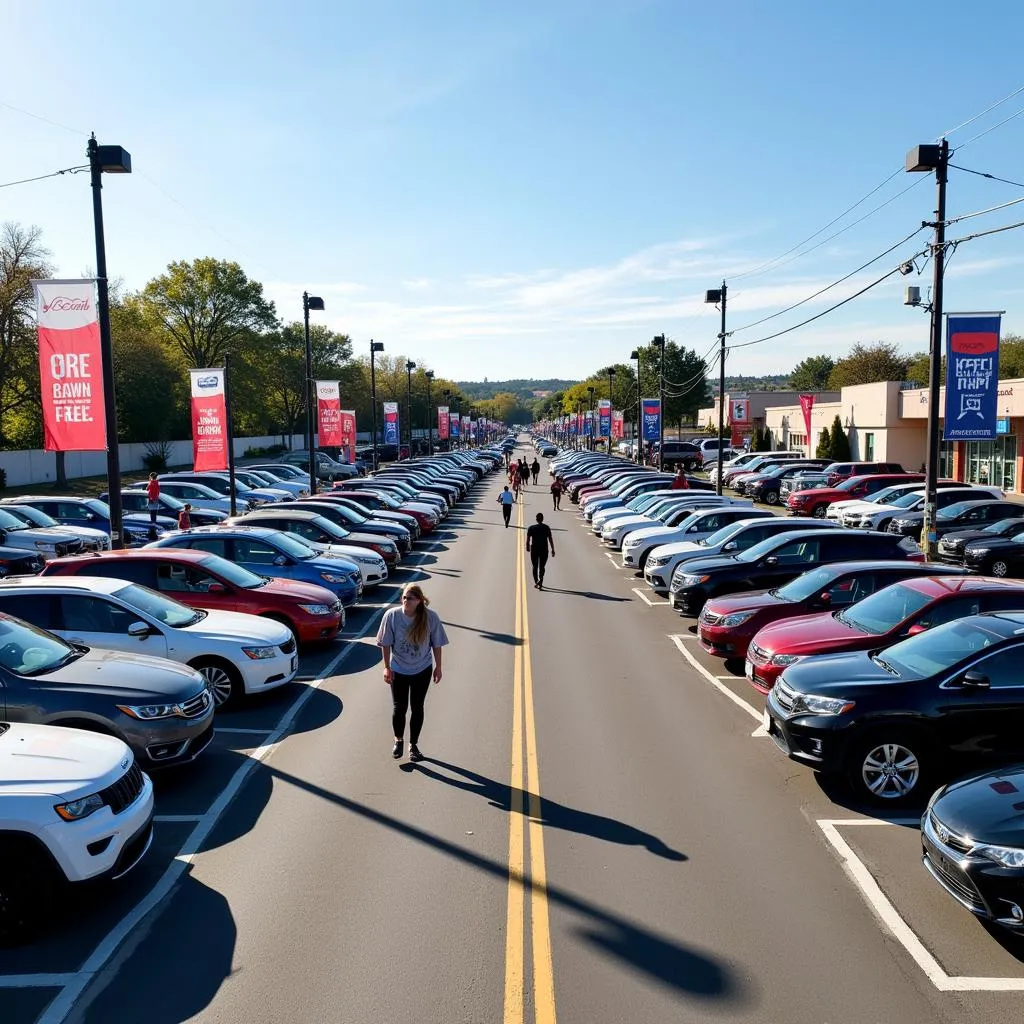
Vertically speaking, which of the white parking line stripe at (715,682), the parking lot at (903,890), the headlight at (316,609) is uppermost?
the headlight at (316,609)

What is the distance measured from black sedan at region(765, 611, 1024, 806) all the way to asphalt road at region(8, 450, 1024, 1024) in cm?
41

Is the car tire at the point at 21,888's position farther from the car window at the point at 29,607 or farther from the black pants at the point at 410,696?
the car window at the point at 29,607

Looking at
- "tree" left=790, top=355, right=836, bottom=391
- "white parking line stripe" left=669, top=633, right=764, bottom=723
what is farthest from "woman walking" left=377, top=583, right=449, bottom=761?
"tree" left=790, top=355, right=836, bottom=391

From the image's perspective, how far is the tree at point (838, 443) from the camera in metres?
56.2

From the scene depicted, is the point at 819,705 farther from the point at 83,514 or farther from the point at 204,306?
the point at 204,306

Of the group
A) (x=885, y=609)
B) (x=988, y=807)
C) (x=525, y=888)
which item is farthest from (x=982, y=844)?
(x=885, y=609)

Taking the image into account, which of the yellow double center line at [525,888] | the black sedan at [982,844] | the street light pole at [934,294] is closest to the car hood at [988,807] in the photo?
the black sedan at [982,844]

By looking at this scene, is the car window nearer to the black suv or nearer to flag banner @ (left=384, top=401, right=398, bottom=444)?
the black suv

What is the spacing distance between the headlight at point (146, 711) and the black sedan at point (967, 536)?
19.8m

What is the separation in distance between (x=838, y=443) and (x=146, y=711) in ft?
177

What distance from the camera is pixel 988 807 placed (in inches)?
233

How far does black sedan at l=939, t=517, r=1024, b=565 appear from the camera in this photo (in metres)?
22.9

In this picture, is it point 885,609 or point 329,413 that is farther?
point 329,413

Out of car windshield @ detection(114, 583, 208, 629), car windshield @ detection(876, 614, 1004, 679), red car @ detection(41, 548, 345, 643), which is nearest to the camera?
car windshield @ detection(876, 614, 1004, 679)
